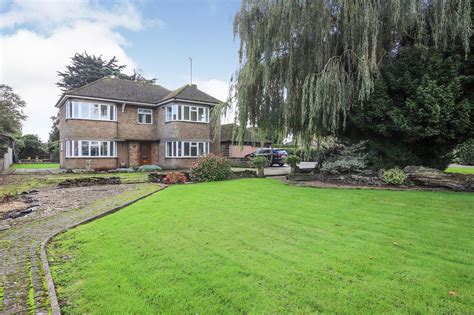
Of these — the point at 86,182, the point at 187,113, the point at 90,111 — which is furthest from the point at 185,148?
the point at 86,182

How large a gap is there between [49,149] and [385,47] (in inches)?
1779

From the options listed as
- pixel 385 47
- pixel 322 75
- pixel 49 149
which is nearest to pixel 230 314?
pixel 322 75

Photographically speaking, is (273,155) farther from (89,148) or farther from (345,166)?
(89,148)

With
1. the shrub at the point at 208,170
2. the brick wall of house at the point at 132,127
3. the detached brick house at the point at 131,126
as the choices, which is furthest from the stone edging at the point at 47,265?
the brick wall of house at the point at 132,127

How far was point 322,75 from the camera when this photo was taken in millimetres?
11047

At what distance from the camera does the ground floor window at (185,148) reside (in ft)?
77.5

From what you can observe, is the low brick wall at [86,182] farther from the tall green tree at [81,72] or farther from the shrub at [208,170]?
the tall green tree at [81,72]

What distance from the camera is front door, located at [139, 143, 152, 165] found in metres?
25.3

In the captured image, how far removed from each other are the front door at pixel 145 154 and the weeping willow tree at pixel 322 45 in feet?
46.4

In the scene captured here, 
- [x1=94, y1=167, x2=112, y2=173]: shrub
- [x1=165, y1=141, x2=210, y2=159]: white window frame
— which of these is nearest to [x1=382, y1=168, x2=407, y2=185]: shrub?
[x1=165, y1=141, x2=210, y2=159]: white window frame

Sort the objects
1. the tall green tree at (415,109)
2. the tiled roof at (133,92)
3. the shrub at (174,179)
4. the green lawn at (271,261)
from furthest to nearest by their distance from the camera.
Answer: the tiled roof at (133,92)
the shrub at (174,179)
the tall green tree at (415,109)
the green lawn at (271,261)

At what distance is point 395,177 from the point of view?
10.8 meters

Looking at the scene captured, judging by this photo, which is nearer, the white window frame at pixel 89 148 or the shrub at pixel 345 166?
the shrub at pixel 345 166

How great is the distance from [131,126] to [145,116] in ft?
5.25
